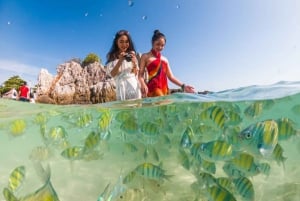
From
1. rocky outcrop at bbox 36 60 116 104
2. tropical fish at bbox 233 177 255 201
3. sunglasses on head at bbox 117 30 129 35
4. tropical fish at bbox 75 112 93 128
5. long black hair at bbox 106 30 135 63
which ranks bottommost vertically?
tropical fish at bbox 233 177 255 201

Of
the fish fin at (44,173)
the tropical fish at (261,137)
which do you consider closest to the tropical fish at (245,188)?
the tropical fish at (261,137)

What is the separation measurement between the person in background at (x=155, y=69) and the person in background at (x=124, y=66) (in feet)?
0.40

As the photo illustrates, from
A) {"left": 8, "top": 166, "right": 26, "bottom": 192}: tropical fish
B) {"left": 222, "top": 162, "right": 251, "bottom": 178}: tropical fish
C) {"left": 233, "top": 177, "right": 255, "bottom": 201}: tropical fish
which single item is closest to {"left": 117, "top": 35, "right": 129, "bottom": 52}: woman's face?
{"left": 222, "top": 162, "right": 251, "bottom": 178}: tropical fish

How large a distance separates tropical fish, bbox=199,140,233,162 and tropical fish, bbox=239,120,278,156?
25 centimetres

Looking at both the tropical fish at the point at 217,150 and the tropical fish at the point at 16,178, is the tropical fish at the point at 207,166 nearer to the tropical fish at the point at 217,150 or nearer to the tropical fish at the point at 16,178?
the tropical fish at the point at 217,150

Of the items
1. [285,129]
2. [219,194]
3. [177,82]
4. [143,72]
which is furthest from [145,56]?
[219,194]

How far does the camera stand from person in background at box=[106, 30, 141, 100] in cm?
598

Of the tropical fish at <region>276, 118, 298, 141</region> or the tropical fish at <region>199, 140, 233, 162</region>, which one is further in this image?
the tropical fish at <region>276, 118, 298, 141</region>

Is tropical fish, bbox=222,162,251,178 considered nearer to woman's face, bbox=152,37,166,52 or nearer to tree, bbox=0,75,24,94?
woman's face, bbox=152,37,166,52

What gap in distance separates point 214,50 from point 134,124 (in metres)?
2.44

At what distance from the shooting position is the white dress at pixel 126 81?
599 centimetres

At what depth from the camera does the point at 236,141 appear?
3.95m

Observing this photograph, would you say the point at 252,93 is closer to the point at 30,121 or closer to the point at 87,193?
the point at 87,193

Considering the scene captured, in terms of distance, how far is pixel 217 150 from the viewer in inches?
129
